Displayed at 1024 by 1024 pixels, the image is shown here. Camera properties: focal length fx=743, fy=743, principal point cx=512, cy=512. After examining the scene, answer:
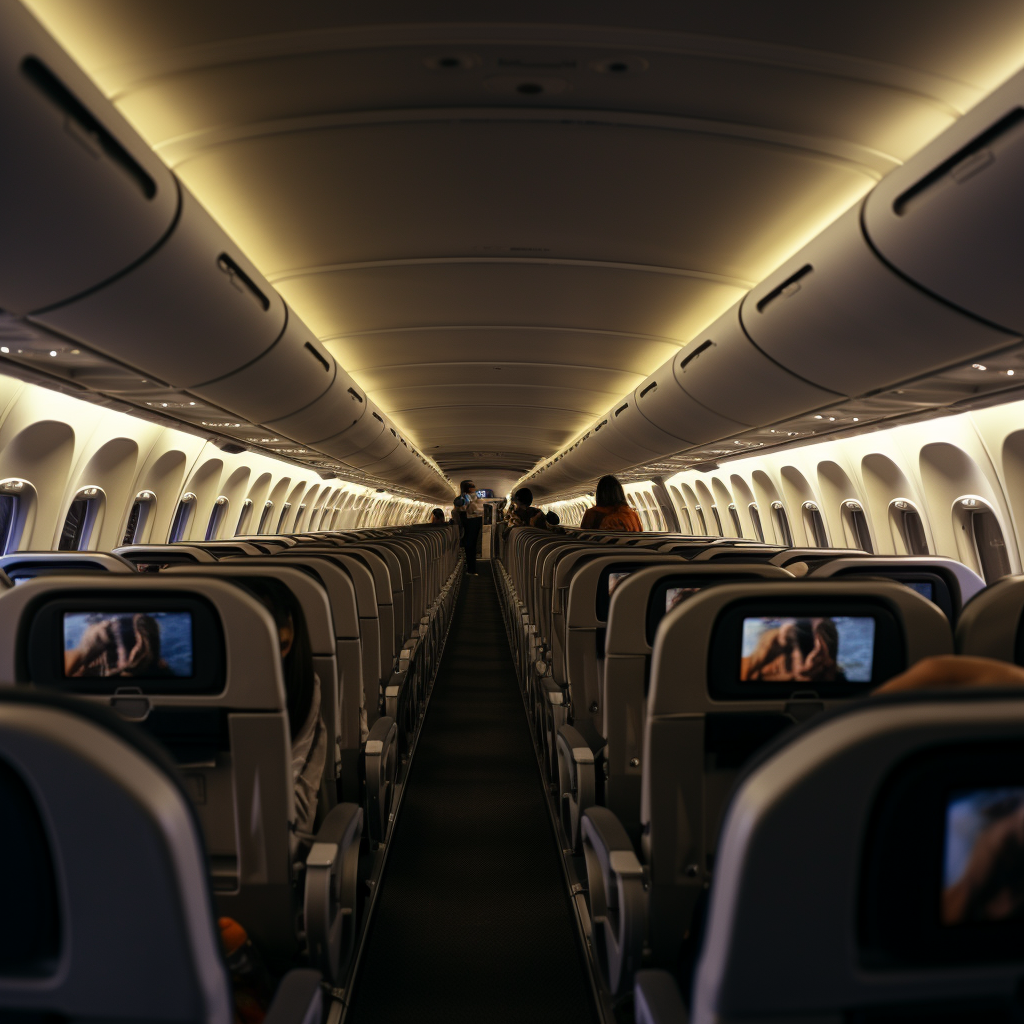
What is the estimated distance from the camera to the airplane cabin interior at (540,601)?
1.02 m

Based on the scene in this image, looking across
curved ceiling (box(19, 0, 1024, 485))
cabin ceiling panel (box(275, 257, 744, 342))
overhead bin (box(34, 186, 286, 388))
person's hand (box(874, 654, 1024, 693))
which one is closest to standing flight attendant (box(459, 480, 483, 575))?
cabin ceiling panel (box(275, 257, 744, 342))

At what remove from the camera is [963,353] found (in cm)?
370

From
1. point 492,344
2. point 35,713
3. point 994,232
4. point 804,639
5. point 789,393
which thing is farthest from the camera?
point 492,344

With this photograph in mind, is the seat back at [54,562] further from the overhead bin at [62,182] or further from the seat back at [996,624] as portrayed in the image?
the seat back at [996,624]

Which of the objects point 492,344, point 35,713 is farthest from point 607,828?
point 492,344

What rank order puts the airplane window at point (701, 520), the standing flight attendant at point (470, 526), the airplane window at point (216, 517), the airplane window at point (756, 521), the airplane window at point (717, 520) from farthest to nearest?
1. the standing flight attendant at point (470, 526)
2. the airplane window at point (701, 520)
3. the airplane window at point (717, 520)
4. the airplane window at point (756, 521)
5. the airplane window at point (216, 517)

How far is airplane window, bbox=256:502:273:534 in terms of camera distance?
1680cm

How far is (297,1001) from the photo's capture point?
1581mm

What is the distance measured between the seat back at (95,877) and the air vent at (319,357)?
4.76m

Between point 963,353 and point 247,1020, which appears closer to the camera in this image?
point 247,1020

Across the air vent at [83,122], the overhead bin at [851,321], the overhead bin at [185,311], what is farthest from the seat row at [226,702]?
the overhead bin at [851,321]

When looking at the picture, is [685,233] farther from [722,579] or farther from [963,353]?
[722,579]

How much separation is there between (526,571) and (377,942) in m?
4.84

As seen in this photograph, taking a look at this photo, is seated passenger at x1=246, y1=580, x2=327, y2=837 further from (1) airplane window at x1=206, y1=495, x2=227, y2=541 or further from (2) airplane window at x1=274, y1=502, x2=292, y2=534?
(2) airplane window at x1=274, y1=502, x2=292, y2=534
